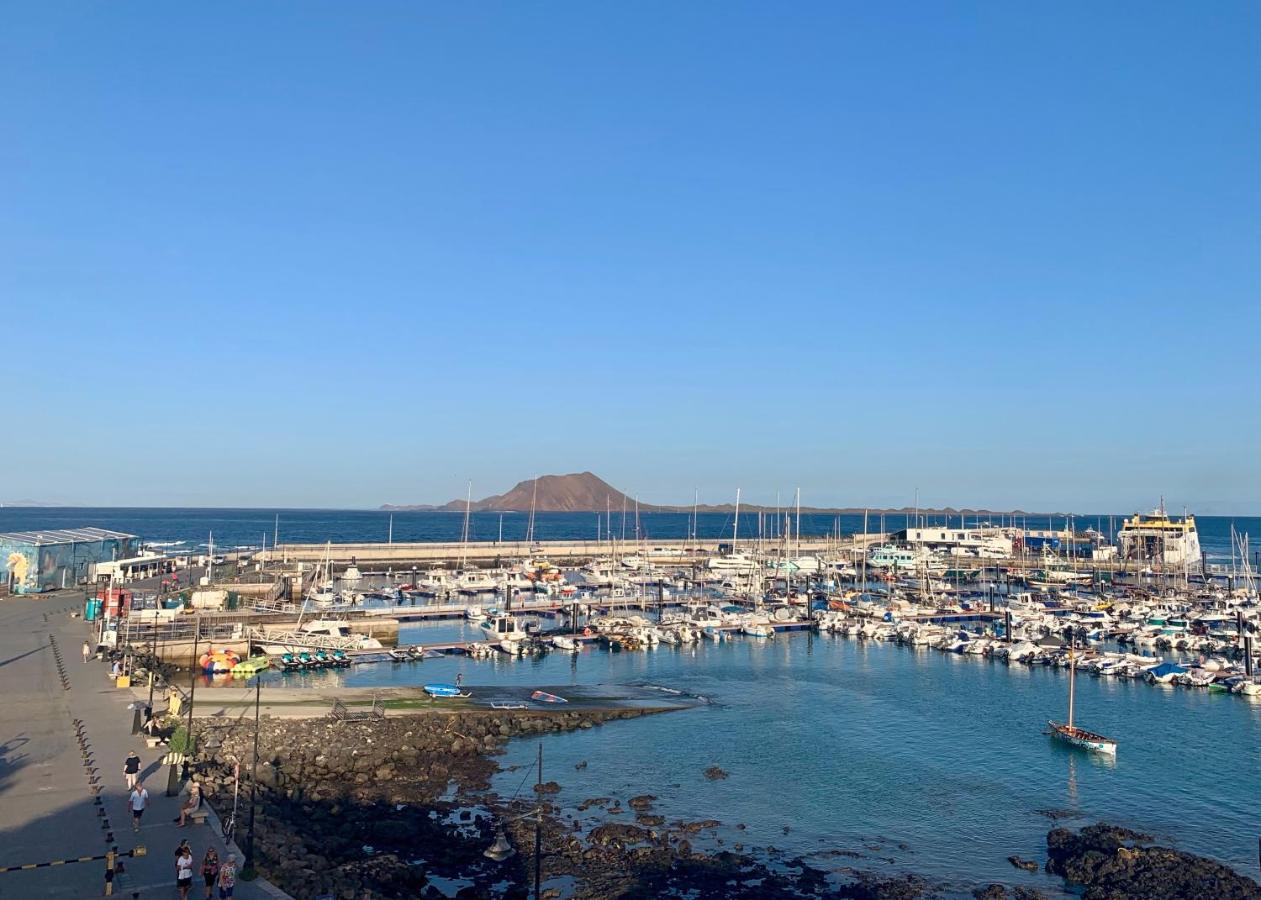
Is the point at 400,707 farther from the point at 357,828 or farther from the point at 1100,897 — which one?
the point at 1100,897

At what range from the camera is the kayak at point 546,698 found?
49.6 m

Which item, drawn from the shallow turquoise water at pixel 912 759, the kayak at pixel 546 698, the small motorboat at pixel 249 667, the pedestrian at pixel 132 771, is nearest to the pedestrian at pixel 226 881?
the pedestrian at pixel 132 771

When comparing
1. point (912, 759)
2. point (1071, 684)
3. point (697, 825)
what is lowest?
point (912, 759)

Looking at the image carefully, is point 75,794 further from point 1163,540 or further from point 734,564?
point 1163,540

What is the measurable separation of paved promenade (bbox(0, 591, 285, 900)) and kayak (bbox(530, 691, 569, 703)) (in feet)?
63.2

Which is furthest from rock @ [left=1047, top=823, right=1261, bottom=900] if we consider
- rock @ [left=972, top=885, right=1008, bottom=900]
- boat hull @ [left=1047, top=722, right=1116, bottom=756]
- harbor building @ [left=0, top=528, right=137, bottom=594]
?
harbor building @ [left=0, top=528, right=137, bottom=594]

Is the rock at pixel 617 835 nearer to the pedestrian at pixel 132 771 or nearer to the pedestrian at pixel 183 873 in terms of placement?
the pedestrian at pixel 132 771

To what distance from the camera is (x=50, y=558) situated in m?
75.1

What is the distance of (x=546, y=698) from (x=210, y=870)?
100 ft

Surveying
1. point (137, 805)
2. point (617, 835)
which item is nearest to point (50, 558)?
point (137, 805)

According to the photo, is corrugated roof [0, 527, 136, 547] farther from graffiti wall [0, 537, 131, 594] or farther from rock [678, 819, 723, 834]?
rock [678, 819, 723, 834]

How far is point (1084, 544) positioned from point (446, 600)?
128265 mm

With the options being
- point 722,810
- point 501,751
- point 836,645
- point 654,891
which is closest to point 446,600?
point 836,645

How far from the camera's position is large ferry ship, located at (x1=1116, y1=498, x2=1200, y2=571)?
128m
